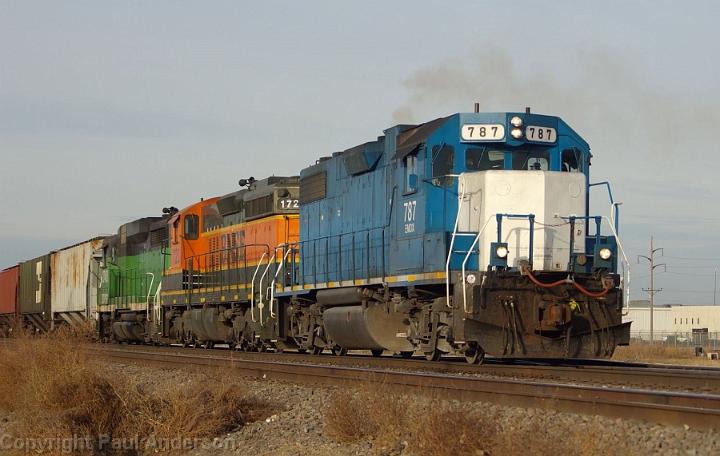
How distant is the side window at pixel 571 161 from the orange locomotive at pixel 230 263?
6.99m

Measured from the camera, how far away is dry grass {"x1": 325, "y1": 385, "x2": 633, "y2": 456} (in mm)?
6824

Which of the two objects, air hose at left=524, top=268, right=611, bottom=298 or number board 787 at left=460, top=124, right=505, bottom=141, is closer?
air hose at left=524, top=268, right=611, bottom=298

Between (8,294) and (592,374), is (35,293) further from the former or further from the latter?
(592,374)

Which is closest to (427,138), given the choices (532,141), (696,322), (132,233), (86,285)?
(532,141)

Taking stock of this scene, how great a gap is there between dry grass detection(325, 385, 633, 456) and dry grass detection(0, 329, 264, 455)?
4.77 ft

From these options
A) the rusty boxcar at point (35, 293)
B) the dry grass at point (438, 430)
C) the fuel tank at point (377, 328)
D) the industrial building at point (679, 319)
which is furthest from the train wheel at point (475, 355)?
the industrial building at point (679, 319)

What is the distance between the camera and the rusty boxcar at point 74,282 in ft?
110

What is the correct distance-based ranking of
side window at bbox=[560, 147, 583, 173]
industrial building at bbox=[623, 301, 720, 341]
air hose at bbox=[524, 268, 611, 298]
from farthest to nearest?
industrial building at bbox=[623, 301, 720, 341]
side window at bbox=[560, 147, 583, 173]
air hose at bbox=[524, 268, 611, 298]

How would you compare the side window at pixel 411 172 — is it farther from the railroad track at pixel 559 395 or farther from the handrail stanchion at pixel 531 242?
the railroad track at pixel 559 395

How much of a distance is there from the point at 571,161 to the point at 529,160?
69 centimetres

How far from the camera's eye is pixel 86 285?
110 feet

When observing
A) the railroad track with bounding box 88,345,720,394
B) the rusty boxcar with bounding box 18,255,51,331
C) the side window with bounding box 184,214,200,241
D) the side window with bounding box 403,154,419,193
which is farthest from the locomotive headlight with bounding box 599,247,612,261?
the rusty boxcar with bounding box 18,255,51,331

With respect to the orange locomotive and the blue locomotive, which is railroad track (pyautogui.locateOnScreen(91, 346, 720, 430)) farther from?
the orange locomotive

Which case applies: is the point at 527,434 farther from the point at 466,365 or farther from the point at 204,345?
the point at 204,345
